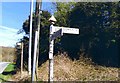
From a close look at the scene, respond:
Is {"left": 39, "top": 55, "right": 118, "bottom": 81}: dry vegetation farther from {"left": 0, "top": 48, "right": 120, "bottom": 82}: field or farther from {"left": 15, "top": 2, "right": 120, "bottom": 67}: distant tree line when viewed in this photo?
{"left": 15, "top": 2, "right": 120, "bottom": 67}: distant tree line

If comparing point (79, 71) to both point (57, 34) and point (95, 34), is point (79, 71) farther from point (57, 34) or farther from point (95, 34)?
point (57, 34)

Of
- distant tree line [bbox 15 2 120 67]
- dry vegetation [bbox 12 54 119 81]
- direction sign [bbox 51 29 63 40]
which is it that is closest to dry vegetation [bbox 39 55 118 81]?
dry vegetation [bbox 12 54 119 81]

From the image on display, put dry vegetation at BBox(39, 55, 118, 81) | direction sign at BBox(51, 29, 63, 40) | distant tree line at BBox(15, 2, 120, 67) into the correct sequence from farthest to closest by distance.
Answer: distant tree line at BBox(15, 2, 120, 67), dry vegetation at BBox(39, 55, 118, 81), direction sign at BBox(51, 29, 63, 40)

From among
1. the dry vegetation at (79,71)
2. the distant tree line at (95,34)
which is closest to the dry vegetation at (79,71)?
the dry vegetation at (79,71)

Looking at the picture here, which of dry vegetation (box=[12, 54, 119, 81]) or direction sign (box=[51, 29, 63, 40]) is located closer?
direction sign (box=[51, 29, 63, 40])

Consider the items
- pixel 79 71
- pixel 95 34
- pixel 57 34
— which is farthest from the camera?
pixel 95 34

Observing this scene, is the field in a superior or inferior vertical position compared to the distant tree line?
inferior

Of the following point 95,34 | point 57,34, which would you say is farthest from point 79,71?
point 57,34

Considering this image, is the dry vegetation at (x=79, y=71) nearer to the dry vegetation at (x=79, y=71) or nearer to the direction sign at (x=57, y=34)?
the dry vegetation at (x=79, y=71)

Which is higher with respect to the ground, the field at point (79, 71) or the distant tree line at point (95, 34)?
the distant tree line at point (95, 34)

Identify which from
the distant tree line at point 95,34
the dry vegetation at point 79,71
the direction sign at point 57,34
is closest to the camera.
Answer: the direction sign at point 57,34

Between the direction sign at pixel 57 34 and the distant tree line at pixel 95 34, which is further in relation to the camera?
the distant tree line at pixel 95 34

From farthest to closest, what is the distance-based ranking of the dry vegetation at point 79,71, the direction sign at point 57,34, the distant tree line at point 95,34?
1. the distant tree line at point 95,34
2. the dry vegetation at point 79,71
3. the direction sign at point 57,34

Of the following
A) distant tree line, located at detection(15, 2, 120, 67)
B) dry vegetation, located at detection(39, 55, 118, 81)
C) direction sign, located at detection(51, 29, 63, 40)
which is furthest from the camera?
distant tree line, located at detection(15, 2, 120, 67)
